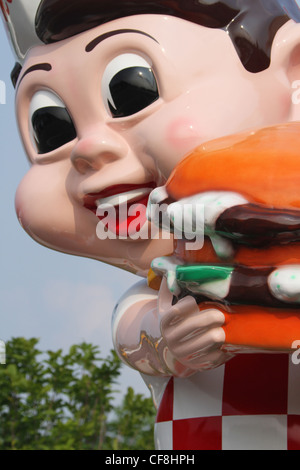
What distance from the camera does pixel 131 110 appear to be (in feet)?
6.07

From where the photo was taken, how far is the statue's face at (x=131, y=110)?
177cm

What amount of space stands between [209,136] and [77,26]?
18.8 inches

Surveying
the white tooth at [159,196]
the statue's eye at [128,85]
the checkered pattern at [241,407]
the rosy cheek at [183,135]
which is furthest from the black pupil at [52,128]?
the checkered pattern at [241,407]

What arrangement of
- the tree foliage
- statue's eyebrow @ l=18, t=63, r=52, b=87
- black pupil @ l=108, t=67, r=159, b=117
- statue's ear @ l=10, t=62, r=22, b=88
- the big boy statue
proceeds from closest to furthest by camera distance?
the big boy statue, black pupil @ l=108, t=67, r=159, b=117, statue's eyebrow @ l=18, t=63, r=52, b=87, statue's ear @ l=10, t=62, r=22, b=88, the tree foliage

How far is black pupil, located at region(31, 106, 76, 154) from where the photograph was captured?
197 cm

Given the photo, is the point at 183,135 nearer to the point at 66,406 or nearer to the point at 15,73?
the point at 15,73

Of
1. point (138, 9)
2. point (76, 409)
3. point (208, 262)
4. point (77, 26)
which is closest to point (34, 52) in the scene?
point (77, 26)

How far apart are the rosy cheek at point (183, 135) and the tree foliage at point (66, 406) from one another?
90.4 inches

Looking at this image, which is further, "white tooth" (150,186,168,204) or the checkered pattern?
the checkered pattern

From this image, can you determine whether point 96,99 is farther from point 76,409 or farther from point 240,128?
point 76,409

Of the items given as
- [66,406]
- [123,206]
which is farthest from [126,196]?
[66,406]

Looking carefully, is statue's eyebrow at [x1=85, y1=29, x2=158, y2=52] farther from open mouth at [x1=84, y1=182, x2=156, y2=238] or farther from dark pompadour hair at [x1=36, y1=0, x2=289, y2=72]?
open mouth at [x1=84, y1=182, x2=156, y2=238]

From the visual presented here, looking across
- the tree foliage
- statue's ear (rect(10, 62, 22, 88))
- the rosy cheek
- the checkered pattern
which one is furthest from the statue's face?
the tree foliage

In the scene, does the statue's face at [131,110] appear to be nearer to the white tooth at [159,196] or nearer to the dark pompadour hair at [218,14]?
the dark pompadour hair at [218,14]
